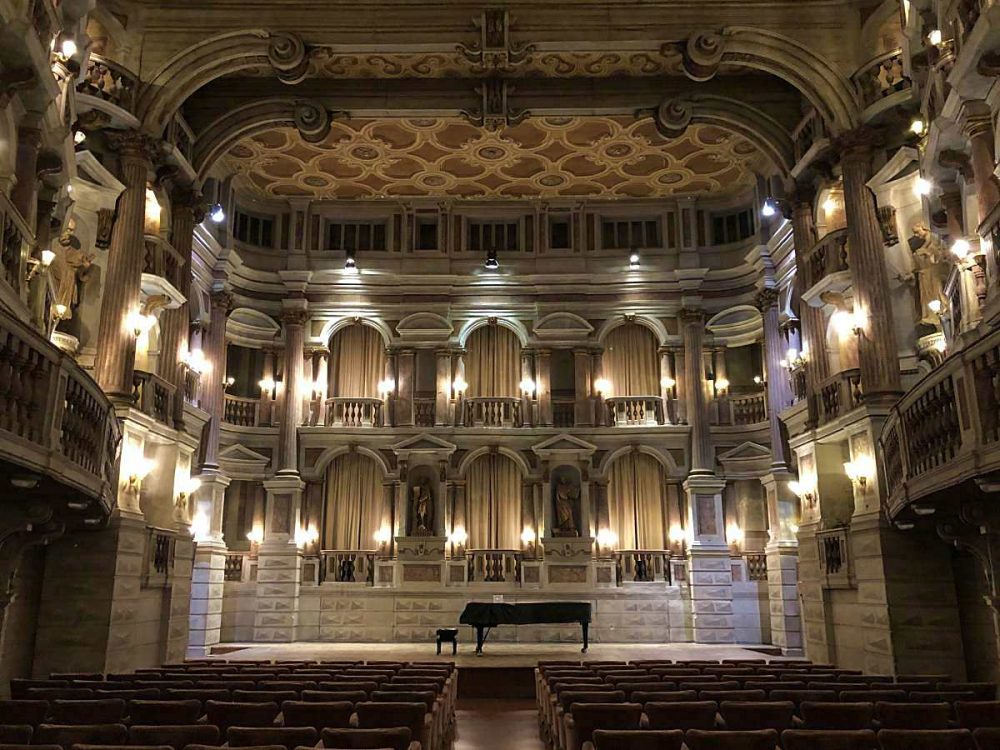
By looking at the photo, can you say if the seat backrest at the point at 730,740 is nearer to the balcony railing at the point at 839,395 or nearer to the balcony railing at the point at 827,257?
the balcony railing at the point at 839,395

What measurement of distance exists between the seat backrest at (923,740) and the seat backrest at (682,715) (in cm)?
149

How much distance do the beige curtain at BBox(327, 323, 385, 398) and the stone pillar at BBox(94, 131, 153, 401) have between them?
30.8ft

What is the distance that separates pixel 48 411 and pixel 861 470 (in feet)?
38.5

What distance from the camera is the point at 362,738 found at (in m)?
5.25

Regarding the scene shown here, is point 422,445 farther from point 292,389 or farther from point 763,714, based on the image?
point 763,714

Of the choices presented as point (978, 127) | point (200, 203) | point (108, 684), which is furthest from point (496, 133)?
point (108, 684)

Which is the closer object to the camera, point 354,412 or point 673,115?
point 673,115

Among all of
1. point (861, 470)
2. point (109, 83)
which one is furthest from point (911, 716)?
point (109, 83)

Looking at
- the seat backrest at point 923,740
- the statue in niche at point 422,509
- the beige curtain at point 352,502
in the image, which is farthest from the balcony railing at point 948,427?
the beige curtain at point 352,502

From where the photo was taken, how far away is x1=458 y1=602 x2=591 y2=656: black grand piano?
57.4ft

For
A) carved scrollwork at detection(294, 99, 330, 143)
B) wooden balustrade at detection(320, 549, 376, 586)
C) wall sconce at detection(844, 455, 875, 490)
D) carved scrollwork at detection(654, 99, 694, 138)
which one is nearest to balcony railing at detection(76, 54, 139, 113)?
carved scrollwork at detection(294, 99, 330, 143)

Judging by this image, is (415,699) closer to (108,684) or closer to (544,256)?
(108,684)

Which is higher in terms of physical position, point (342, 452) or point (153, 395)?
point (342, 452)

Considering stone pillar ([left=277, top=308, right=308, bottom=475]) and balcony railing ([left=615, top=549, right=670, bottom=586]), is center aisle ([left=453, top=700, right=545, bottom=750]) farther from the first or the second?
stone pillar ([left=277, top=308, right=308, bottom=475])
